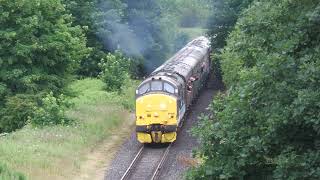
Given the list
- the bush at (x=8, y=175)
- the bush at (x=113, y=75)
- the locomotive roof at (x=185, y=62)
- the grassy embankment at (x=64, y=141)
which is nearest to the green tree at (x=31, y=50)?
the grassy embankment at (x=64, y=141)

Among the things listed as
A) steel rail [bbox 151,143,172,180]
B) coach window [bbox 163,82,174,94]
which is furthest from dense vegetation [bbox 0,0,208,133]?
steel rail [bbox 151,143,172,180]

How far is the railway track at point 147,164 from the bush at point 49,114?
4.03 m

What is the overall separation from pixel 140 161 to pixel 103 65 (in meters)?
15.8

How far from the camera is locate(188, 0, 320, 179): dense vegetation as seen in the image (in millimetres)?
9133

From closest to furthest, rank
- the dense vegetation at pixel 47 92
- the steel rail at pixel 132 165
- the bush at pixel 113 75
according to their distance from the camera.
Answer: the steel rail at pixel 132 165, the dense vegetation at pixel 47 92, the bush at pixel 113 75

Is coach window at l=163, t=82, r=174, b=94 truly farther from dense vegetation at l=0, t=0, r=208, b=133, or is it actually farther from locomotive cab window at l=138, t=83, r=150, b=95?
dense vegetation at l=0, t=0, r=208, b=133

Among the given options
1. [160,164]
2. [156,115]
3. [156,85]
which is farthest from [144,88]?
[160,164]

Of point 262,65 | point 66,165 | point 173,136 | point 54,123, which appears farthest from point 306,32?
point 54,123

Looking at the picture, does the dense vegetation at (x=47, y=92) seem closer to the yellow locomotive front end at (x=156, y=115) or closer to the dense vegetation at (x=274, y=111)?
the yellow locomotive front end at (x=156, y=115)

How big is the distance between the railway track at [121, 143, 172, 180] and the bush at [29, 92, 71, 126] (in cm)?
403

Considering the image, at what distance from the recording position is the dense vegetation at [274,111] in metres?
9.13

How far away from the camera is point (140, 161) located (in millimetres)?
21344

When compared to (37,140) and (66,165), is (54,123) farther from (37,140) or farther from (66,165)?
(66,165)

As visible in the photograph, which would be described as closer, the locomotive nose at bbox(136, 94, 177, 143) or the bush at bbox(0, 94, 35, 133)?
the locomotive nose at bbox(136, 94, 177, 143)
